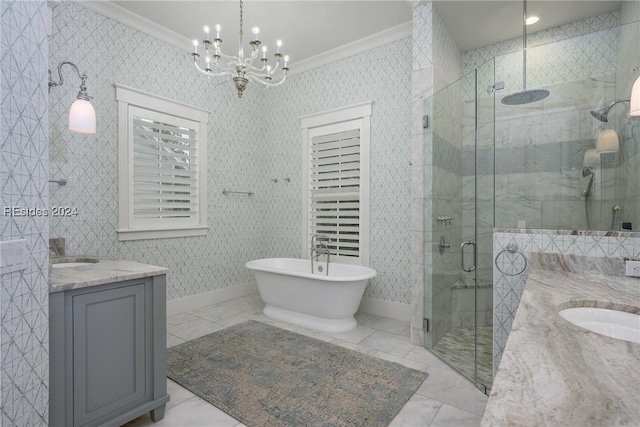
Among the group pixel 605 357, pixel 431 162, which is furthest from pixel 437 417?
pixel 431 162

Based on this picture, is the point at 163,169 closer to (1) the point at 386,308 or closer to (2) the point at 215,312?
(2) the point at 215,312

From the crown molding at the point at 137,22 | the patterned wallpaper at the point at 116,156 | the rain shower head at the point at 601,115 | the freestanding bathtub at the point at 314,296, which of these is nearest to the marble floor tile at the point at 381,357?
the freestanding bathtub at the point at 314,296

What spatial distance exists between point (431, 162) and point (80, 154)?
10.5 feet

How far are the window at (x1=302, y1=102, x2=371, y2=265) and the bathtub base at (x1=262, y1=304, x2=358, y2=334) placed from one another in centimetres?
84

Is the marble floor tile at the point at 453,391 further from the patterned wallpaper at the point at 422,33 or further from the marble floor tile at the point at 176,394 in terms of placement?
the patterned wallpaper at the point at 422,33

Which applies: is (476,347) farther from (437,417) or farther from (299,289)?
(299,289)

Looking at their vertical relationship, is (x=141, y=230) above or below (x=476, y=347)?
above

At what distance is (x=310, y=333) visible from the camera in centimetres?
320

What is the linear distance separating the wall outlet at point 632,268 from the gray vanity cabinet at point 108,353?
2622 mm

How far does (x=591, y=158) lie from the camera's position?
6.99 feet

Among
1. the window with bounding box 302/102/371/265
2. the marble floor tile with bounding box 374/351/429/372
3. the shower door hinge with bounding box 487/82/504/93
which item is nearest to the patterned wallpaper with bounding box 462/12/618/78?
the shower door hinge with bounding box 487/82/504/93

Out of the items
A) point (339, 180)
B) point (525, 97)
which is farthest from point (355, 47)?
point (525, 97)

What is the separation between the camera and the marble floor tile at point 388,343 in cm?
282

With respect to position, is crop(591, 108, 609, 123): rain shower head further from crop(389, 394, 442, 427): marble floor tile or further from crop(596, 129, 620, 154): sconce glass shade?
crop(389, 394, 442, 427): marble floor tile
